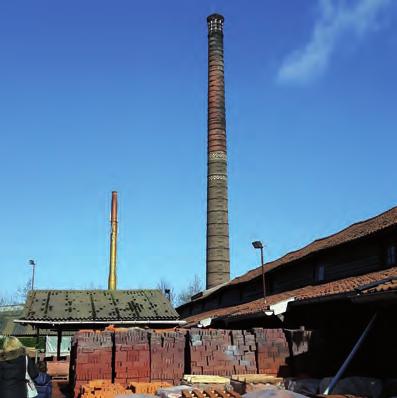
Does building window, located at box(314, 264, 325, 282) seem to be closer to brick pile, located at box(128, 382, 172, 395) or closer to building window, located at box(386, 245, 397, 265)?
building window, located at box(386, 245, 397, 265)

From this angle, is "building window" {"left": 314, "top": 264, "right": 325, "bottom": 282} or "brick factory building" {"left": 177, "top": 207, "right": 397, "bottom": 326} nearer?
"brick factory building" {"left": 177, "top": 207, "right": 397, "bottom": 326}

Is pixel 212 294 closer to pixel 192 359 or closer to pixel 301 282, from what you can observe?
pixel 301 282

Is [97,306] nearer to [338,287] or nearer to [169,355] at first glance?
[169,355]

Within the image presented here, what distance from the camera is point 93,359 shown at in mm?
12852

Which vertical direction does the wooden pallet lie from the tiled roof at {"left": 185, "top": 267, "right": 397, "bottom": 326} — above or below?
below

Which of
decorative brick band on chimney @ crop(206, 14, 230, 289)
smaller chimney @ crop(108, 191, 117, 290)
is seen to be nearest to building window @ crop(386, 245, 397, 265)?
decorative brick band on chimney @ crop(206, 14, 230, 289)

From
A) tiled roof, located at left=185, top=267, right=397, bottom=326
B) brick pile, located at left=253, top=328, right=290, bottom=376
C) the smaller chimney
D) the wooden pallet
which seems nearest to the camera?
the wooden pallet

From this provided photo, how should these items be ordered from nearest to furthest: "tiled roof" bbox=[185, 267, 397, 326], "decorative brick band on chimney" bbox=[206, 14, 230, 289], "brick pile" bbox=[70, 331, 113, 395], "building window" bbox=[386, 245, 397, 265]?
"brick pile" bbox=[70, 331, 113, 395]
"tiled roof" bbox=[185, 267, 397, 326]
"building window" bbox=[386, 245, 397, 265]
"decorative brick band on chimney" bbox=[206, 14, 230, 289]

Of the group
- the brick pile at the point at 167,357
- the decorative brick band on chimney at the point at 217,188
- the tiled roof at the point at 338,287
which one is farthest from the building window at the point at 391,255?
the decorative brick band on chimney at the point at 217,188

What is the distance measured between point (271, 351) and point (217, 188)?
2149cm

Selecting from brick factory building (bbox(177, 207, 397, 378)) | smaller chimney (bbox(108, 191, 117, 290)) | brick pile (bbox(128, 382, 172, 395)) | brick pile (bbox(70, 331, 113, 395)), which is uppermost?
smaller chimney (bbox(108, 191, 117, 290))

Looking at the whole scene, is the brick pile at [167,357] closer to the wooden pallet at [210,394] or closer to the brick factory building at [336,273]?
the wooden pallet at [210,394]

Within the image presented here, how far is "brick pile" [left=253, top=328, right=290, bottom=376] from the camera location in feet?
42.9

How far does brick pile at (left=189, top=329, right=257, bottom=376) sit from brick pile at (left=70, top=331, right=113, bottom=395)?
74.2 inches
